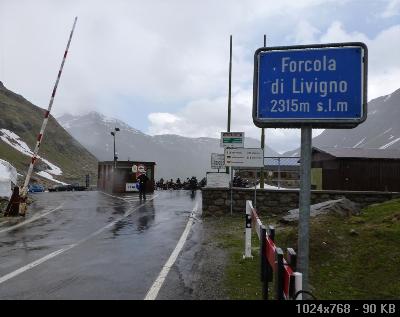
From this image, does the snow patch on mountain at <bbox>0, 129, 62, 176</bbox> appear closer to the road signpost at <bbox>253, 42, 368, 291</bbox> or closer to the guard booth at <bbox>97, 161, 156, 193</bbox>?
the guard booth at <bbox>97, 161, 156, 193</bbox>

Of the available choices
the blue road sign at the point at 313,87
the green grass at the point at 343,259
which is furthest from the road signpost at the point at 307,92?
the green grass at the point at 343,259

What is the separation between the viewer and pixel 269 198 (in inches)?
718

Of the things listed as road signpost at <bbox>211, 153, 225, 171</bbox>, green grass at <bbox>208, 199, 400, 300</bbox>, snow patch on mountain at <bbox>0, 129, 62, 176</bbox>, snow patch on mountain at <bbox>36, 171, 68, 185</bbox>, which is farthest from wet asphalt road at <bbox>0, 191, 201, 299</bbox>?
snow patch on mountain at <bbox>0, 129, 62, 176</bbox>

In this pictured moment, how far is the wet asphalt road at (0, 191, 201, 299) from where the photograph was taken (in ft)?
23.4

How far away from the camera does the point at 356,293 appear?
25.5 feet

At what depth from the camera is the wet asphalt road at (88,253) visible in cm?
714

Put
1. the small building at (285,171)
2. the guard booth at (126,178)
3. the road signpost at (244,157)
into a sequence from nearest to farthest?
the road signpost at (244,157)
the small building at (285,171)
the guard booth at (126,178)

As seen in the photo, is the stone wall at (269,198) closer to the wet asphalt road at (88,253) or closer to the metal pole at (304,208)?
the wet asphalt road at (88,253)

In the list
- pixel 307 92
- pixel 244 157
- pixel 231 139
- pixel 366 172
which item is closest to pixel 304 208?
pixel 307 92

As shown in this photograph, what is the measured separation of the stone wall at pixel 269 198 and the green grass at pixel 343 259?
4544 mm

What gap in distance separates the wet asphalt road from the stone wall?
4.63 ft

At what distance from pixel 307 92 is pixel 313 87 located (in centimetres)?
6
